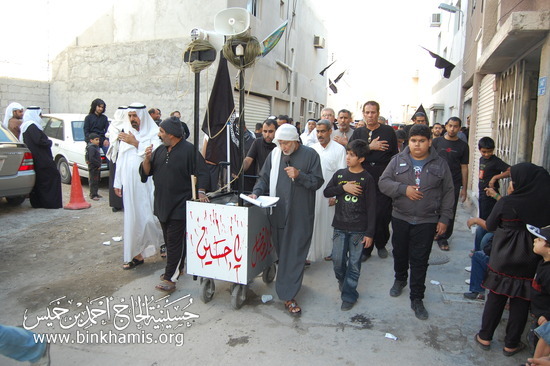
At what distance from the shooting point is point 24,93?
13453mm

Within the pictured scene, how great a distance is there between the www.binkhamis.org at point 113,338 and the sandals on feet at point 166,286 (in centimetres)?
77

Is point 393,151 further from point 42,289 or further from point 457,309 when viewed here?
point 42,289

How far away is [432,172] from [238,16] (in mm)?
2417

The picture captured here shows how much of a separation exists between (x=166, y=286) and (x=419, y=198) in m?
2.74

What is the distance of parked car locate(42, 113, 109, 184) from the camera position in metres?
9.80

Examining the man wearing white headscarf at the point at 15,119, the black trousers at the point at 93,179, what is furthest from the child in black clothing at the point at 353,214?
the man wearing white headscarf at the point at 15,119

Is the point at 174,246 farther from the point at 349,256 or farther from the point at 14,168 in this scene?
the point at 14,168

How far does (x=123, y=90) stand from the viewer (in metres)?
13.3

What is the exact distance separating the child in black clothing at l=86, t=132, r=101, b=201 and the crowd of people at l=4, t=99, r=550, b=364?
130 inches

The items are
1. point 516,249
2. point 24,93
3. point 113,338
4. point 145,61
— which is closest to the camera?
point 516,249

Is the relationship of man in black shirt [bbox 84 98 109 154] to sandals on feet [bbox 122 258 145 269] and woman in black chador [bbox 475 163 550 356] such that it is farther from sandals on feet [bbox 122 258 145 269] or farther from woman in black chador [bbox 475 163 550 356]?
woman in black chador [bbox 475 163 550 356]

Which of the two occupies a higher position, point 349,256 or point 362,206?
point 362,206

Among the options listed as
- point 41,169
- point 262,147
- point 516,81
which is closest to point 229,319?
point 262,147

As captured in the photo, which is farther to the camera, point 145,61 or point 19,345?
point 145,61
